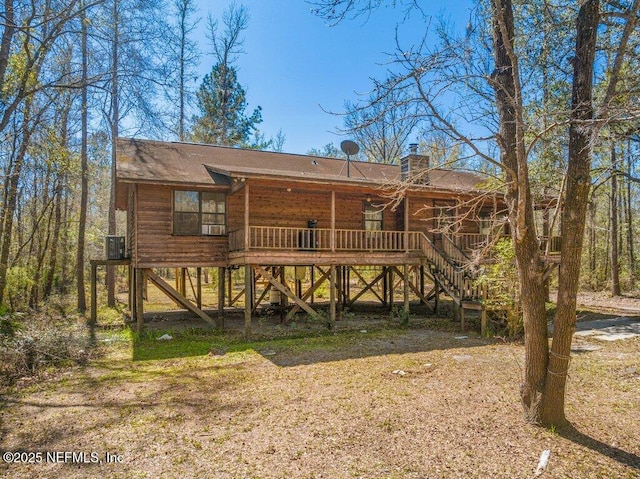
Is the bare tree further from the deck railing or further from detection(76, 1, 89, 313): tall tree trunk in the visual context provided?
detection(76, 1, 89, 313): tall tree trunk

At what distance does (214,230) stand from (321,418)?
8.83 meters

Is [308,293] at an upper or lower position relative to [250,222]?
lower

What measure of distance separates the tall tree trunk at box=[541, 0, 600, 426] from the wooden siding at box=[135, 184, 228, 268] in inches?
404

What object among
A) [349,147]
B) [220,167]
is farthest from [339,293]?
[220,167]

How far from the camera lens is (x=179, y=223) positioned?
12914 mm

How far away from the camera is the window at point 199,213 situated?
1292 cm

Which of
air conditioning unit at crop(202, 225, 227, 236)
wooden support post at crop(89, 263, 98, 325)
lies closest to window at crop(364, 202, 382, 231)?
air conditioning unit at crop(202, 225, 227, 236)

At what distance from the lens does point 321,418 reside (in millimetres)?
5758

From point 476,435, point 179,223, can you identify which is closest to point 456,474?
point 476,435

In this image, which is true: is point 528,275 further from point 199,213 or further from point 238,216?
point 199,213

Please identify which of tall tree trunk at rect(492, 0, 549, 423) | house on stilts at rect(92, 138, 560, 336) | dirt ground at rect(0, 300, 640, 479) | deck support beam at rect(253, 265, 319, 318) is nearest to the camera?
dirt ground at rect(0, 300, 640, 479)

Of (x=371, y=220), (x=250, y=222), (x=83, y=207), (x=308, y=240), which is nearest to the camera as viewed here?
(x=308, y=240)

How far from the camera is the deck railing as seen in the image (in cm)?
1226

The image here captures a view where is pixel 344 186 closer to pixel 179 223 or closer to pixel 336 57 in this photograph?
pixel 336 57
